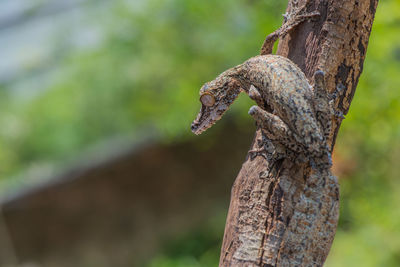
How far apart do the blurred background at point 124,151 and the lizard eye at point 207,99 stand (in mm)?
2259

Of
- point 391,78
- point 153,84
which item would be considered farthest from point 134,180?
point 391,78

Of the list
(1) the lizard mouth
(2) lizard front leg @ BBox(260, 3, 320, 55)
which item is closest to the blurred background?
(1) the lizard mouth

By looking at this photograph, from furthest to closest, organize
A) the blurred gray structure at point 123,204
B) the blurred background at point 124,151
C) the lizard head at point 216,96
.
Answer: the blurred gray structure at point 123,204, the blurred background at point 124,151, the lizard head at point 216,96

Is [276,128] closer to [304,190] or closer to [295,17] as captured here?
[304,190]

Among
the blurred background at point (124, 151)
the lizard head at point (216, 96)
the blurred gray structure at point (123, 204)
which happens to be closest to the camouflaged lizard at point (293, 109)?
the lizard head at point (216, 96)

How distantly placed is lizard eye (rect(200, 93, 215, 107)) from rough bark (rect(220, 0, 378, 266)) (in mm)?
404

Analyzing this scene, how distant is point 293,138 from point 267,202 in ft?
0.90

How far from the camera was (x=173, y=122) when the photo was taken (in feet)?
15.9

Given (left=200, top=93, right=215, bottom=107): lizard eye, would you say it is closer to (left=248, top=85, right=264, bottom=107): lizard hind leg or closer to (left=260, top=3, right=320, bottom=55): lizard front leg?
(left=248, top=85, right=264, bottom=107): lizard hind leg

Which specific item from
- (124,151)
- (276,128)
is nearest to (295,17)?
(276,128)

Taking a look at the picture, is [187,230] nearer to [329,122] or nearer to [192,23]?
[192,23]

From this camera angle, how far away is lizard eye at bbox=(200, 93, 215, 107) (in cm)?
242

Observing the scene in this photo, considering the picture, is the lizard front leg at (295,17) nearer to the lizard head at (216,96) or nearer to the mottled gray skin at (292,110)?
the mottled gray skin at (292,110)

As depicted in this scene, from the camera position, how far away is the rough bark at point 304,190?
185 cm
